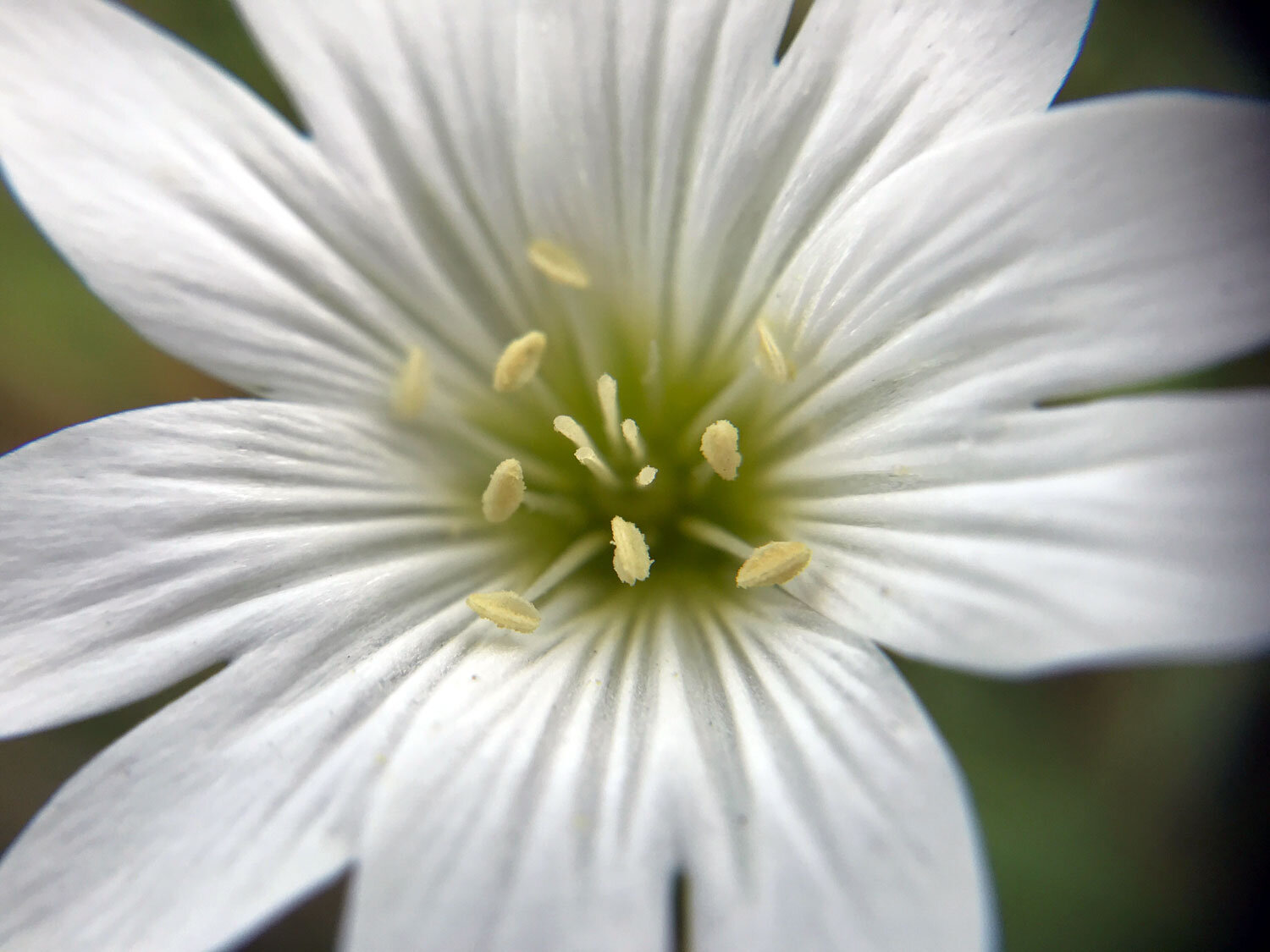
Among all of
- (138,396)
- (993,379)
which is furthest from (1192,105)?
(138,396)

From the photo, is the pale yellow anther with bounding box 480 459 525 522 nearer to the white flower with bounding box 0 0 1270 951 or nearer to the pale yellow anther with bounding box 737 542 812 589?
the white flower with bounding box 0 0 1270 951

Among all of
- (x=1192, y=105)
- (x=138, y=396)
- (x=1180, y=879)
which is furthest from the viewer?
(x=138, y=396)

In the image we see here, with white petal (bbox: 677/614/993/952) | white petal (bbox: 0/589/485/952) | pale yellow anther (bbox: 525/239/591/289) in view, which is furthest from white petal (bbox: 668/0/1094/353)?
white petal (bbox: 0/589/485/952)

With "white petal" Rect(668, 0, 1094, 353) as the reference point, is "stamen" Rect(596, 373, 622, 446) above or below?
below

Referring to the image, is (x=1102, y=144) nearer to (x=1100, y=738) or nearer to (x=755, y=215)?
(x=755, y=215)

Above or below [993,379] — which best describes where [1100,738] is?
below

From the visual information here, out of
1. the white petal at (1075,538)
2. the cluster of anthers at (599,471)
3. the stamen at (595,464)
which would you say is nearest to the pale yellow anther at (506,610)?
the cluster of anthers at (599,471)
